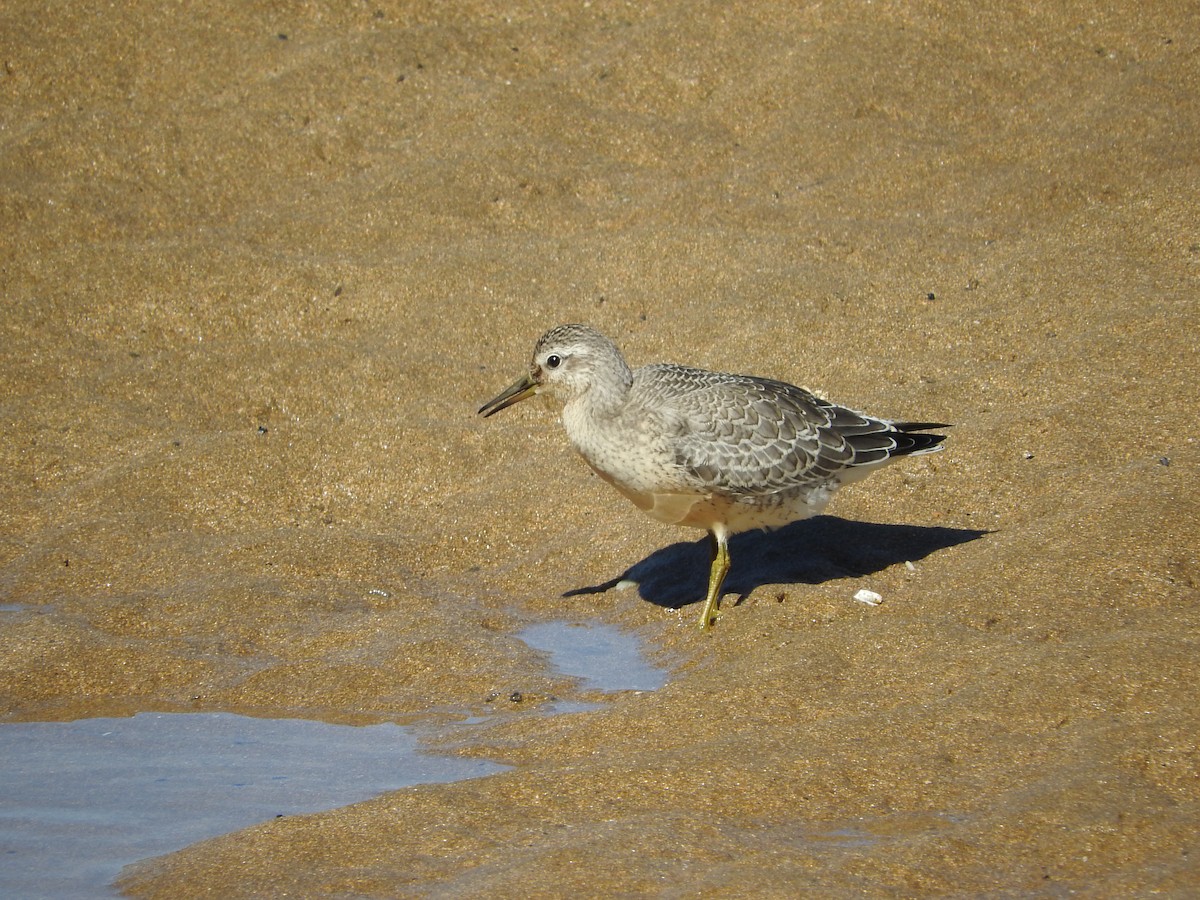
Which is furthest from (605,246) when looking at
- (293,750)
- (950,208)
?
(293,750)

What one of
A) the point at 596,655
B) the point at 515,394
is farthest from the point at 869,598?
the point at 515,394

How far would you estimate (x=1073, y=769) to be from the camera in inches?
167

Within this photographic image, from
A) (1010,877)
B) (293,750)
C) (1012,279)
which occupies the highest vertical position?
(1012,279)

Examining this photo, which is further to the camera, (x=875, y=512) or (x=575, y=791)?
(x=875, y=512)

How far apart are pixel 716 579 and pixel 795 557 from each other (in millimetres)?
725

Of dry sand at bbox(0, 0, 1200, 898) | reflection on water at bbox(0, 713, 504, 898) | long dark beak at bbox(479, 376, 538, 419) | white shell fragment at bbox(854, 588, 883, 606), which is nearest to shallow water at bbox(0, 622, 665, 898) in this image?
reflection on water at bbox(0, 713, 504, 898)

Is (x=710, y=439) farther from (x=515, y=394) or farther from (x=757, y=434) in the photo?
(x=515, y=394)

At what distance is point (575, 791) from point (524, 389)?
2.83 metres

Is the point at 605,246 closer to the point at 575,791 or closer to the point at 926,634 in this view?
the point at 926,634

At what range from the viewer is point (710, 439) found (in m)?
6.23

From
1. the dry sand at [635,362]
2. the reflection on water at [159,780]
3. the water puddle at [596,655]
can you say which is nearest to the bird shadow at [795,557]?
the dry sand at [635,362]

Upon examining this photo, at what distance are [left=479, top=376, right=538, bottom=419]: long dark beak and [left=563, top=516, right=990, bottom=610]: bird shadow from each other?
3.40ft

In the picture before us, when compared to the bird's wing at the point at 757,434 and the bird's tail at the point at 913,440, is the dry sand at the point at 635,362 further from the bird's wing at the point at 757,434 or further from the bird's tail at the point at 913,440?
the bird's wing at the point at 757,434

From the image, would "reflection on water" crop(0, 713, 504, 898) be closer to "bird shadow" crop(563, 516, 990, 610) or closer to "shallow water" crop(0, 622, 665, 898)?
"shallow water" crop(0, 622, 665, 898)
